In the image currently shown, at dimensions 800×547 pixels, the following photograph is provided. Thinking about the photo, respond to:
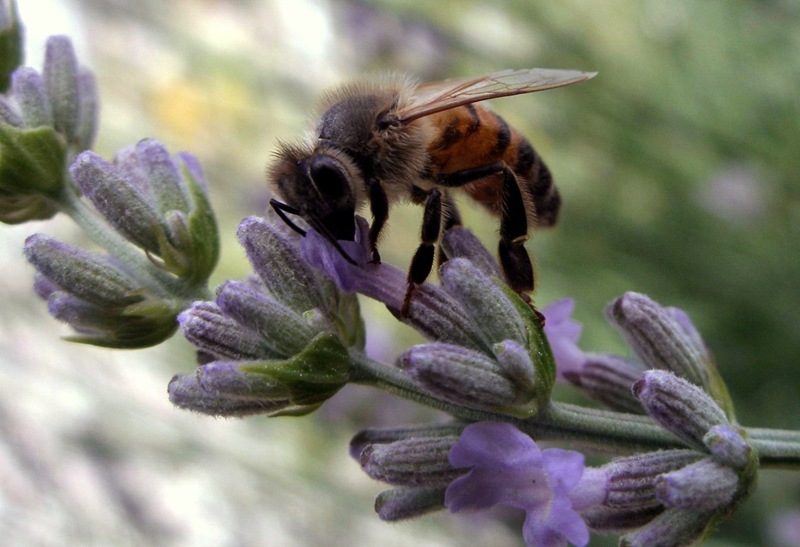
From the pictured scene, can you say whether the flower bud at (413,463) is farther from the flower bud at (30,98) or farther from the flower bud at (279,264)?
the flower bud at (30,98)

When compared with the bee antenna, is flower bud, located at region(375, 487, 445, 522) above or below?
below

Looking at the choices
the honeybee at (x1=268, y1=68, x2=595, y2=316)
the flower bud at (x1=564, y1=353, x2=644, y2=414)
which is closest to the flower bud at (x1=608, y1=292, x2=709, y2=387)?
the flower bud at (x1=564, y1=353, x2=644, y2=414)

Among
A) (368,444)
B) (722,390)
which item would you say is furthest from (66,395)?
(722,390)

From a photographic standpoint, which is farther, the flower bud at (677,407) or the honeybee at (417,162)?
the honeybee at (417,162)

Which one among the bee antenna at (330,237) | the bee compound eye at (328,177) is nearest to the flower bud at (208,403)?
the bee antenna at (330,237)

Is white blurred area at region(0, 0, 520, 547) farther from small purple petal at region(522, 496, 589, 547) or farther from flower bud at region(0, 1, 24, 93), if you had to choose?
small purple petal at region(522, 496, 589, 547)
